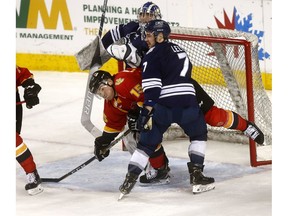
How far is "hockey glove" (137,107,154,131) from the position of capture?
365 cm

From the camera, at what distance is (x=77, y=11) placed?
287 inches

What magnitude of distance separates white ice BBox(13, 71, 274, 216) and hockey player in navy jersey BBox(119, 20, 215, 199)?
0.69ft

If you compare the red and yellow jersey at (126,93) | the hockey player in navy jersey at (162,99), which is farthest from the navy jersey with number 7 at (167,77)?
the red and yellow jersey at (126,93)

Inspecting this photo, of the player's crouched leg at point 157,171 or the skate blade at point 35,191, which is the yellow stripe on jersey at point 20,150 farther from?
the player's crouched leg at point 157,171

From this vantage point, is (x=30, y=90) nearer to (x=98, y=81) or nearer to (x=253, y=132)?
(x=98, y=81)

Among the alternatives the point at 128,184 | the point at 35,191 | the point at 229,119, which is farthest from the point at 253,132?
the point at 35,191

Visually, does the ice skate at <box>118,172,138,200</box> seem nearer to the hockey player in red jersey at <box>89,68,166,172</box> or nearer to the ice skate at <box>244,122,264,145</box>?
the hockey player in red jersey at <box>89,68,166,172</box>

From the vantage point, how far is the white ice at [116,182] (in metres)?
3.61

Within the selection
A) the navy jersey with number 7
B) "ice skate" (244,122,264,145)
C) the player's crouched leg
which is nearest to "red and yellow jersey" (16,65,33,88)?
the navy jersey with number 7

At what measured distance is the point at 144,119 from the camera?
3.66m

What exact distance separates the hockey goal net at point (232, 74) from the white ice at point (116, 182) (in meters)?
0.13

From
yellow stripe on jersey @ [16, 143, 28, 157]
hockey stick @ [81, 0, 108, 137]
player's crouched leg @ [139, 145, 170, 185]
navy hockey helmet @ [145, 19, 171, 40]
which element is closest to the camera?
navy hockey helmet @ [145, 19, 171, 40]
